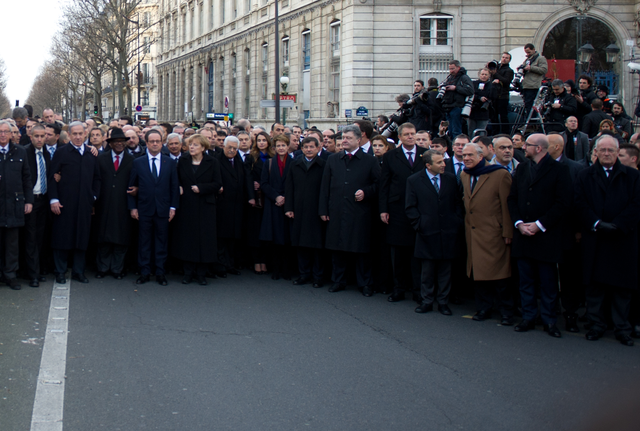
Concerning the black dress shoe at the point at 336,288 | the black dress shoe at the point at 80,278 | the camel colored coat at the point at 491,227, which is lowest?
the black dress shoe at the point at 336,288

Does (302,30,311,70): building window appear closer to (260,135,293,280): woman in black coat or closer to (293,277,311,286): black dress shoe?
(260,135,293,280): woman in black coat

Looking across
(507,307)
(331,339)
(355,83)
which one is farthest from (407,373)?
(355,83)

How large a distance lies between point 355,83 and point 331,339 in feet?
89.5

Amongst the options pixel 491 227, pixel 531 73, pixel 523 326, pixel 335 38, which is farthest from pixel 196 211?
pixel 335 38

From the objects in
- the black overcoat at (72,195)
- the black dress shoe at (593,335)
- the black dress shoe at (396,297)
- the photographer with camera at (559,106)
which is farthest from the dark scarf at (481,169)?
the photographer with camera at (559,106)

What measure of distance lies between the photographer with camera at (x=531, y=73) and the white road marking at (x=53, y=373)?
11.2 meters

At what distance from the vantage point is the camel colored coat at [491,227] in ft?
27.1

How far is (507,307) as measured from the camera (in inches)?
327

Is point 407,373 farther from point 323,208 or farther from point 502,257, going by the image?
point 323,208

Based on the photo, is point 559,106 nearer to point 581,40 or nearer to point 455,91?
point 455,91

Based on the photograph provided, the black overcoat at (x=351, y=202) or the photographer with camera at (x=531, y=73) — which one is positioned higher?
the photographer with camera at (x=531, y=73)

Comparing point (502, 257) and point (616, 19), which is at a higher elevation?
point (616, 19)

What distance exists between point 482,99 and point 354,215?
23.6 ft

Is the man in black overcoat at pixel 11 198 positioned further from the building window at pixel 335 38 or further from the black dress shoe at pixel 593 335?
the building window at pixel 335 38
